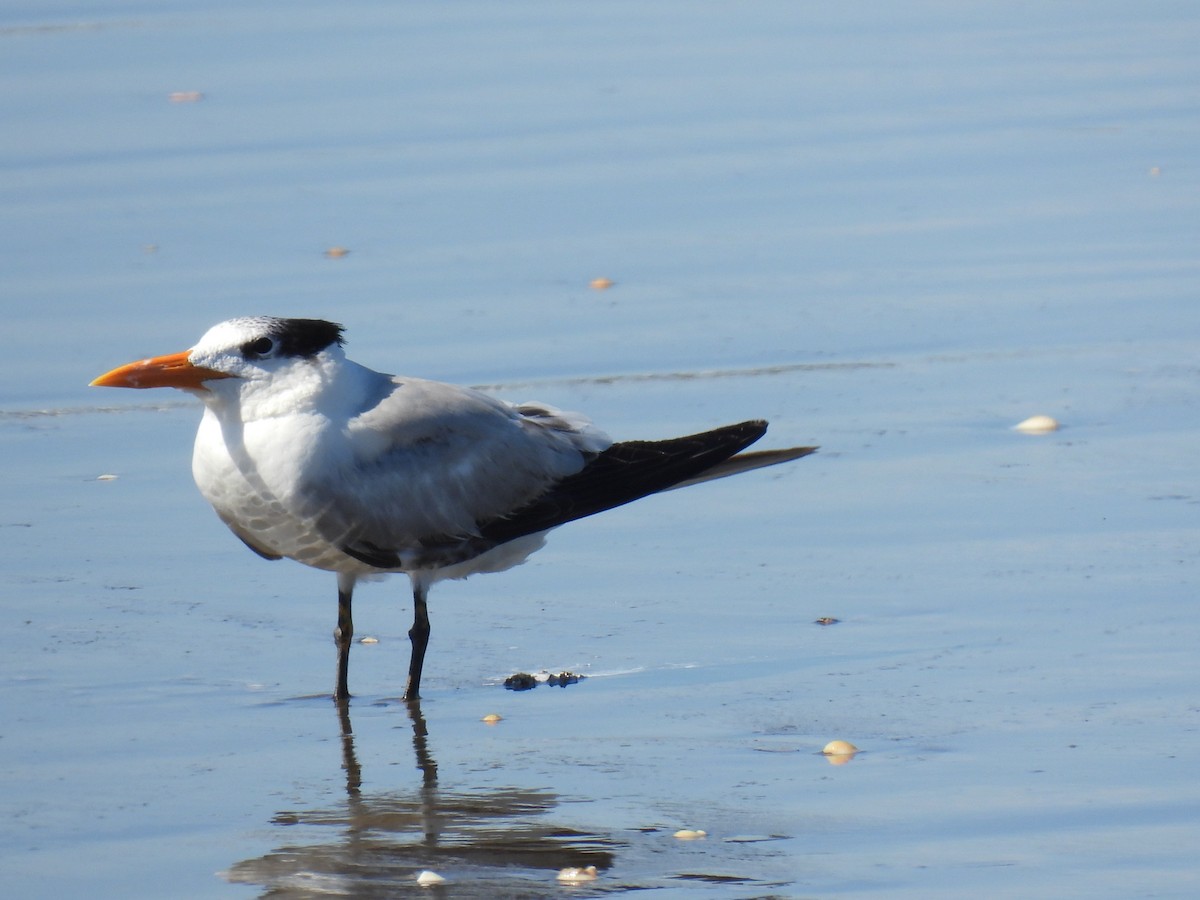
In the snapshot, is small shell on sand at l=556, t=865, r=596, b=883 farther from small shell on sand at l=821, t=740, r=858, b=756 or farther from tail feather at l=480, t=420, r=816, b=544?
tail feather at l=480, t=420, r=816, b=544

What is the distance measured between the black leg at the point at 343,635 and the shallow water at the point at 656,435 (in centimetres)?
10

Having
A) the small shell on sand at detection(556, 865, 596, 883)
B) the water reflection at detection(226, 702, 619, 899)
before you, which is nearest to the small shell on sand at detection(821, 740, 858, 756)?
the water reflection at detection(226, 702, 619, 899)

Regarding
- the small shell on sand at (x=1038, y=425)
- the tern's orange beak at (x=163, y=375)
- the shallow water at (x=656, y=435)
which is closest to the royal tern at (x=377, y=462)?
the tern's orange beak at (x=163, y=375)

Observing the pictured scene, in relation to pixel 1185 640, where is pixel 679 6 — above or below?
above

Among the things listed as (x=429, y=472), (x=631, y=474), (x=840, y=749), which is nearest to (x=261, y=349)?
(x=429, y=472)

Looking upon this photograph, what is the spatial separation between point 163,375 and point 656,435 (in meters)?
2.18

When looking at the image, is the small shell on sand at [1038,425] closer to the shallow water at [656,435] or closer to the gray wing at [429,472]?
the shallow water at [656,435]

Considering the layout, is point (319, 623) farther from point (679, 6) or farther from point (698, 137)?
point (679, 6)

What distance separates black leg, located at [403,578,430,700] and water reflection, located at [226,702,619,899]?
53cm

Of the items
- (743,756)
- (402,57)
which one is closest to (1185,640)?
(743,756)

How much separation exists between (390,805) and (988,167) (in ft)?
19.9

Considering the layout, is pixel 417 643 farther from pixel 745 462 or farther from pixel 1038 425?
pixel 1038 425

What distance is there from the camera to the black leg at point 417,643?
5109mm

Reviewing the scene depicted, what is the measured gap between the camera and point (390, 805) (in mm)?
4438
